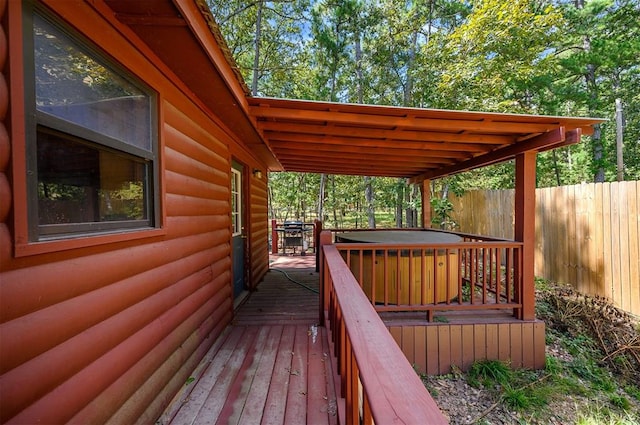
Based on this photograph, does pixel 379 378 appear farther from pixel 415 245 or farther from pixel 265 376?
pixel 415 245

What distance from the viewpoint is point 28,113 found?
0.99 metres

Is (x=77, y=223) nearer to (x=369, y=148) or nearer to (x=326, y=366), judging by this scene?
(x=326, y=366)

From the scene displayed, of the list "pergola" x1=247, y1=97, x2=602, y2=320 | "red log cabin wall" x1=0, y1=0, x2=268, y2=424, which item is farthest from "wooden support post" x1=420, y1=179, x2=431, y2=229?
"red log cabin wall" x1=0, y1=0, x2=268, y2=424

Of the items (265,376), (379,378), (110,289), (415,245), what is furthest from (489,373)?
(110,289)

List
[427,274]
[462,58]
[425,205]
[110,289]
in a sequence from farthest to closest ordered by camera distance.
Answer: [462,58], [425,205], [427,274], [110,289]

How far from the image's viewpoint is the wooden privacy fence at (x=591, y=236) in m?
3.98

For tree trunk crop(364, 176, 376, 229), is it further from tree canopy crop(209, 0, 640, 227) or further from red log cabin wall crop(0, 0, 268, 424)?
red log cabin wall crop(0, 0, 268, 424)

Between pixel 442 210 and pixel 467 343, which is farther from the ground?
pixel 442 210

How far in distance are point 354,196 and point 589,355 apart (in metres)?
12.2

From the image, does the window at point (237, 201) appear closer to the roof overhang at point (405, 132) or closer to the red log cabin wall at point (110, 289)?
the roof overhang at point (405, 132)

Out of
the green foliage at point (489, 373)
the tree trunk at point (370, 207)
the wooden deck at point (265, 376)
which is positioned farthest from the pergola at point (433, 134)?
the tree trunk at point (370, 207)

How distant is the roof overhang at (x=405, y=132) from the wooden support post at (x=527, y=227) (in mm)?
241

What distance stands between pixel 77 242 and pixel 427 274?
327 centimetres

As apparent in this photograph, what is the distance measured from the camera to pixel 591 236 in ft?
15.1
